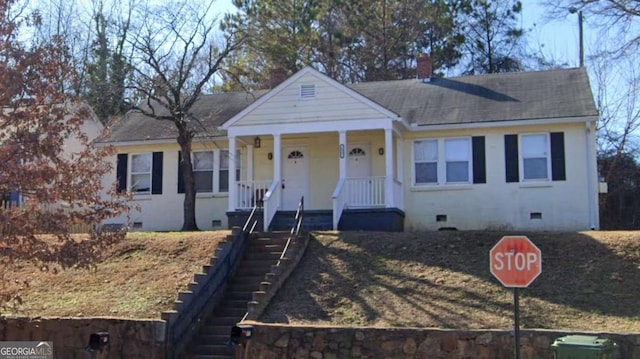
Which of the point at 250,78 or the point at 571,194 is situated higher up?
the point at 250,78

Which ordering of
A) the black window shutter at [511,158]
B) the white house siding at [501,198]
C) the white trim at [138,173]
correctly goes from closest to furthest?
the white house siding at [501,198], the black window shutter at [511,158], the white trim at [138,173]

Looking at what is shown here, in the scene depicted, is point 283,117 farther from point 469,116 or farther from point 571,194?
point 571,194

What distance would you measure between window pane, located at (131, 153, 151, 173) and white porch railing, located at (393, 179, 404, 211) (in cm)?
822

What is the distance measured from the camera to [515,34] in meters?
35.5

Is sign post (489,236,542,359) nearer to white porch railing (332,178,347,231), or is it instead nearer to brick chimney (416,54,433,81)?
white porch railing (332,178,347,231)

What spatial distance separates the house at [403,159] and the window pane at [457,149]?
1.6 inches

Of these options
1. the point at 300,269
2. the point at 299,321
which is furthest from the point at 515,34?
the point at 299,321

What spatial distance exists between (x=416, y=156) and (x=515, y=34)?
1746 centimetres

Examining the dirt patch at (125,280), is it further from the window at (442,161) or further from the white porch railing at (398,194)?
the window at (442,161)

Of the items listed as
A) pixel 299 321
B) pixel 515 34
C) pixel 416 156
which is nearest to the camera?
pixel 299 321

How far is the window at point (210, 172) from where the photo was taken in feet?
73.3

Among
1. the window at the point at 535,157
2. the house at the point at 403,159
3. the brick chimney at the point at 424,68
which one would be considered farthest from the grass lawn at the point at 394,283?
the brick chimney at the point at 424,68

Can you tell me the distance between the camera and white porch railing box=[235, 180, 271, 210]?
19.9 metres

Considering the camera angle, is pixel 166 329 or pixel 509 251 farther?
pixel 166 329
